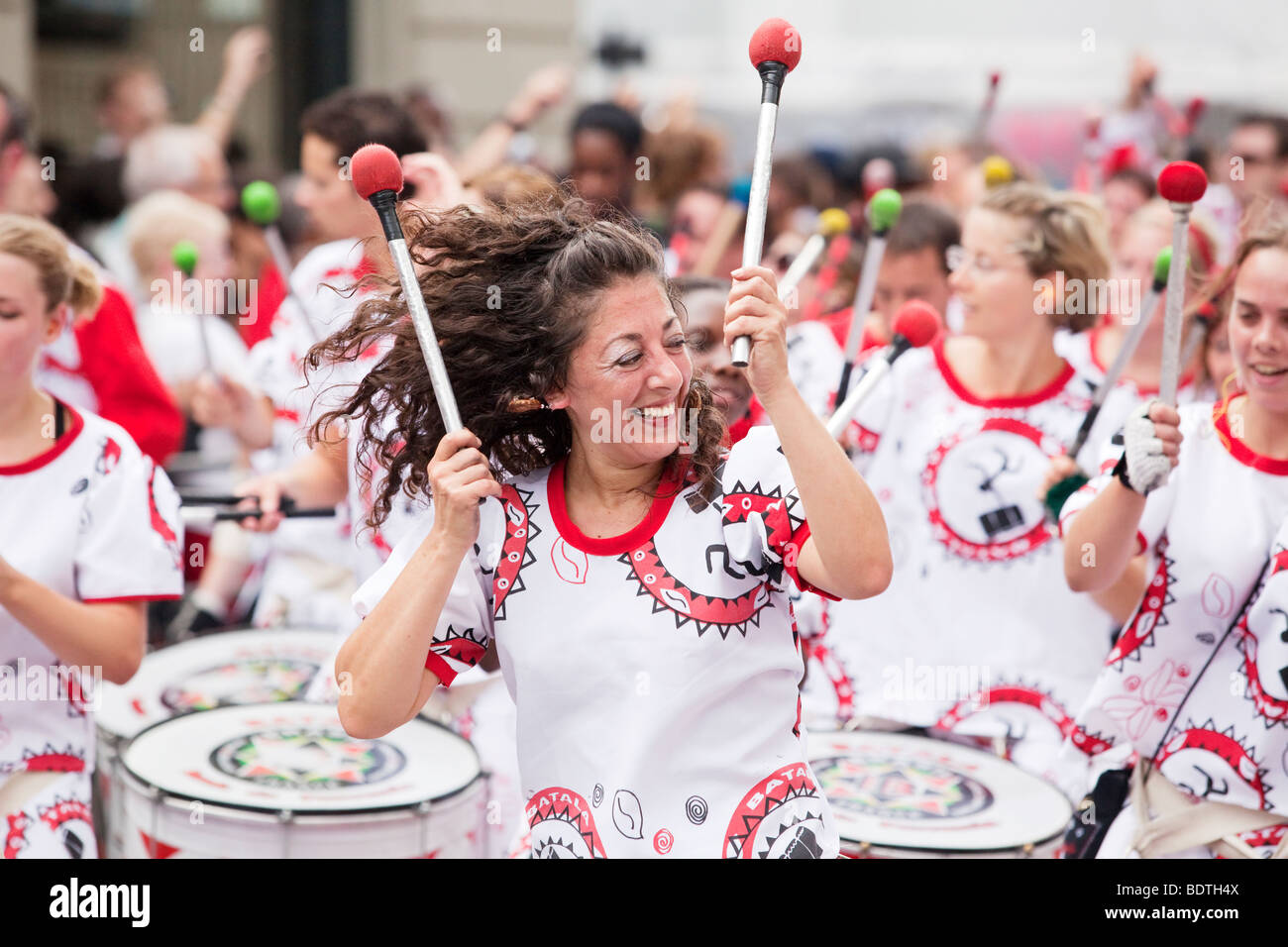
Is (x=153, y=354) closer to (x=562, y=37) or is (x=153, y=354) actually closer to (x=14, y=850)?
(x=14, y=850)

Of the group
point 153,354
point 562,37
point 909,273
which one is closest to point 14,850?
point 909,273

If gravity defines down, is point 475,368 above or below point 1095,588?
above

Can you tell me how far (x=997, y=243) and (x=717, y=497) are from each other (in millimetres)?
1854

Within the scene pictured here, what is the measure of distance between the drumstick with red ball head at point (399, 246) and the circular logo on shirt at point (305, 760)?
1127 millimetres

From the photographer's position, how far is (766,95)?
7.09 feet

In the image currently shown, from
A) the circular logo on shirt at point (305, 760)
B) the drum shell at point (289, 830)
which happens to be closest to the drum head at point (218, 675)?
the circular logo on shirt at point (305, 760)

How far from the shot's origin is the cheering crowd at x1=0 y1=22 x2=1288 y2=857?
2.16 meters

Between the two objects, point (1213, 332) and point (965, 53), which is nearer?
point (1213, 332)

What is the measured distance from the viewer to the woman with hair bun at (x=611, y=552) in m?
2.10

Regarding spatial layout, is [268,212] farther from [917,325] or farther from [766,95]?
[766,95]

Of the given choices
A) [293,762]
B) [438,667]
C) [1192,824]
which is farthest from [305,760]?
[1192,824]

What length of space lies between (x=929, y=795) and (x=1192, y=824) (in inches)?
20.3
